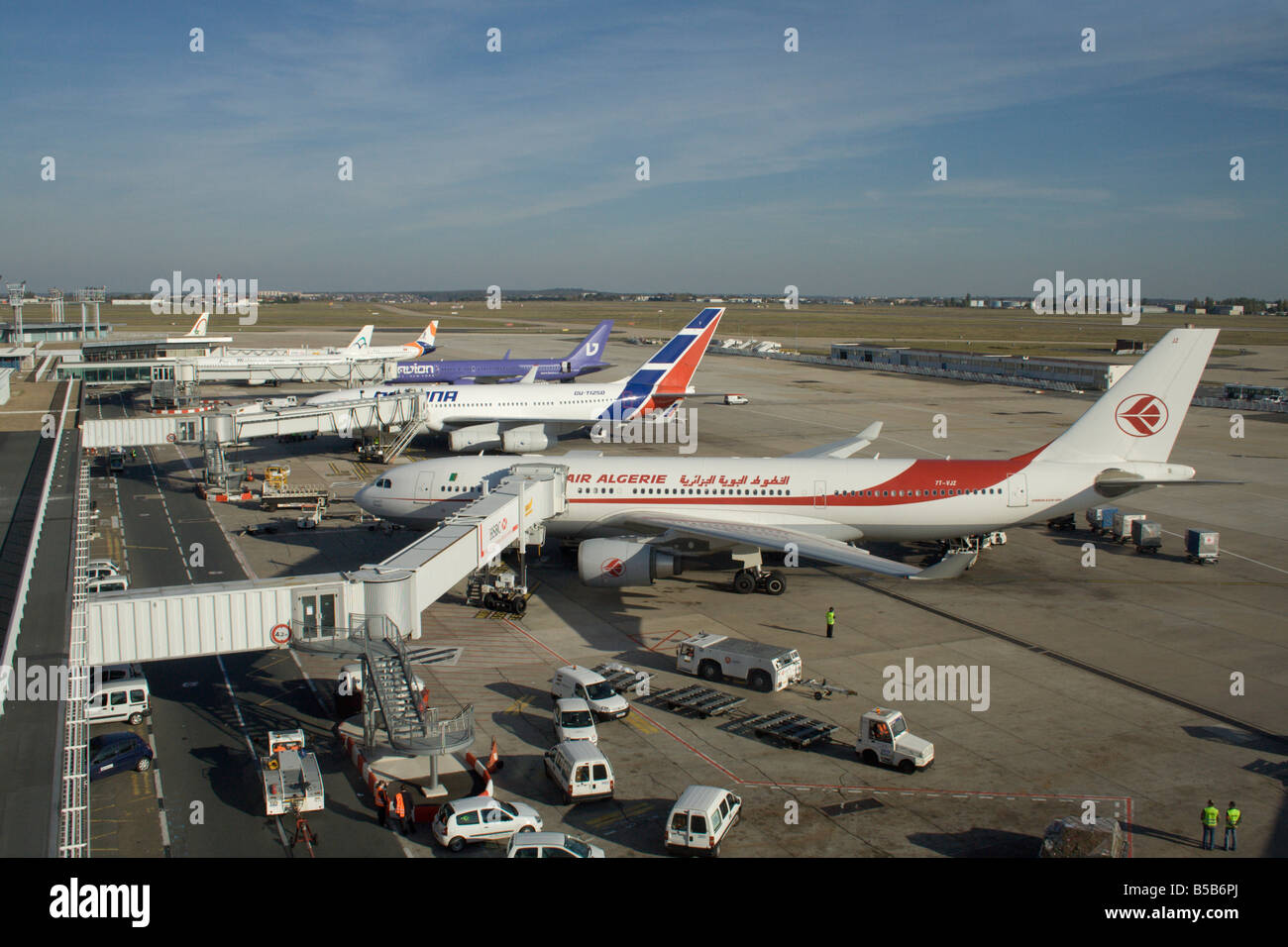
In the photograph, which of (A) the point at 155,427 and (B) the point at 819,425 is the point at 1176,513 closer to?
(B) the point at 819,425

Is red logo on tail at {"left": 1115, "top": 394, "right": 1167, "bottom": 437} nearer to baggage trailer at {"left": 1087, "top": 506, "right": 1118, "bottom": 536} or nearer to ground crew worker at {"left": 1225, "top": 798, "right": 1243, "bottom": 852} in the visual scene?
baggage trailer at {"left": 1087, "top": 506, "right": 1118, "bottom": 536}

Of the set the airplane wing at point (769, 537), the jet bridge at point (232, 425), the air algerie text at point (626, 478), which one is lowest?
the airplane wing at point (769, 537)

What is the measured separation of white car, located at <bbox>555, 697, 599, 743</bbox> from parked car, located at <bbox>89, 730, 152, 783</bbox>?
35.5 ft

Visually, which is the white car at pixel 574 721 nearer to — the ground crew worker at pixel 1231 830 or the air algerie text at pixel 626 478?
the ground crew worker at pixel 1231 830

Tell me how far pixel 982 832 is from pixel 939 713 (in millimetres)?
6902

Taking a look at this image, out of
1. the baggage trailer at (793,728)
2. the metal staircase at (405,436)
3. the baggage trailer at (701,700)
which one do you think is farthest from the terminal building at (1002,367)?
the baggage trailer at (793,728)

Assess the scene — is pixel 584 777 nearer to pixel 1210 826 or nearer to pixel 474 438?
pixel 1210 826

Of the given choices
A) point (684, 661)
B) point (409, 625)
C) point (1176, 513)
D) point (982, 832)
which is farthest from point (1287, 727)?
point (1176, 513)

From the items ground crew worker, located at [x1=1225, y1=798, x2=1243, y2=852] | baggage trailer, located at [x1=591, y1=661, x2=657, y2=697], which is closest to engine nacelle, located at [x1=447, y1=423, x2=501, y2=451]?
baggage trailer, located at [x1=591, y1=661, x2=657, y2=697]

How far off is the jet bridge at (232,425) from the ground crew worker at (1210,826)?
58444mm

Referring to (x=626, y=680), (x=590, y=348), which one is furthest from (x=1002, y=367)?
(x=626, y=680)

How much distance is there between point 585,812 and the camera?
22.3 meters

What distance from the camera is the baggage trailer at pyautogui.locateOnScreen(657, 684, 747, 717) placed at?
92.3 feet

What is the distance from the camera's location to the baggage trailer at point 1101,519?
163 ft
